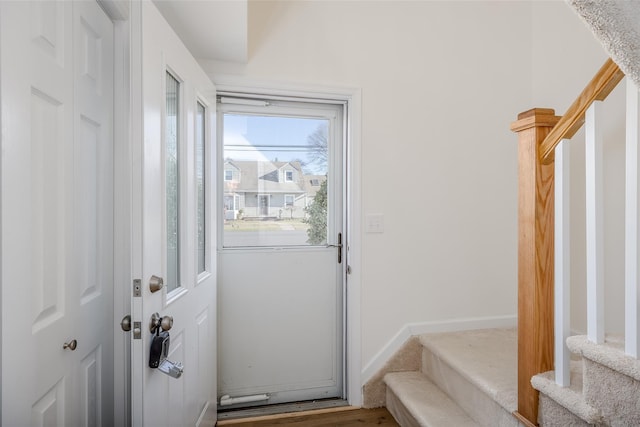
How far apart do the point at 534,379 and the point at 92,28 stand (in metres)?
1.92

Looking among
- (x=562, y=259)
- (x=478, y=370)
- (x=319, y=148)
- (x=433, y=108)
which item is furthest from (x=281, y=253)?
(x=562, y=259)

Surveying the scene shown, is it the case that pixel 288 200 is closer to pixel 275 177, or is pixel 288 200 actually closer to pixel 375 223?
pixel 275 177

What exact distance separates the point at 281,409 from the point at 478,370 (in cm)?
117

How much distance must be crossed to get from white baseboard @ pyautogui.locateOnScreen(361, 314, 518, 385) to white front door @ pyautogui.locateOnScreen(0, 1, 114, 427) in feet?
4.54

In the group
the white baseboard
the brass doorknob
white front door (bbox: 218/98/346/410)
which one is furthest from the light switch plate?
the brass doorknob

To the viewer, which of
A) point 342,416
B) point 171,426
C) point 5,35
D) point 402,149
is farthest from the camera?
point 402,149

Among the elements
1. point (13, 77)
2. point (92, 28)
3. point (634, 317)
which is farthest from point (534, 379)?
point (92, 28)

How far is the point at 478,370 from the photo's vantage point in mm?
1599

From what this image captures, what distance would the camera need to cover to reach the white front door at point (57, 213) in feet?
2.42

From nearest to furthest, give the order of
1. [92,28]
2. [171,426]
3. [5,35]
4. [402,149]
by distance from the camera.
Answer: [5,35]
[92,28]
[171,426]
[402,149]

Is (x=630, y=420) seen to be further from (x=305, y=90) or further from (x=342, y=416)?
(x=305, y=90)

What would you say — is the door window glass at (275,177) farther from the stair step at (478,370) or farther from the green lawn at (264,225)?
the stair step at (478,370)

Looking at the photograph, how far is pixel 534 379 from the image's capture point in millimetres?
1179

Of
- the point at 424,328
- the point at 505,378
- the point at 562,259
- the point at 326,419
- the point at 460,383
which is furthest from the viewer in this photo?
the point at 424,328
